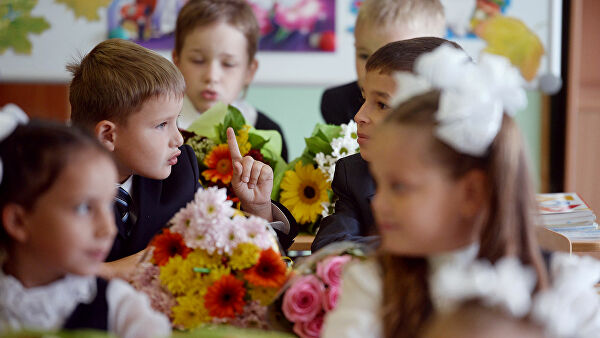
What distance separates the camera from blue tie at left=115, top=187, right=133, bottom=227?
5.78ft

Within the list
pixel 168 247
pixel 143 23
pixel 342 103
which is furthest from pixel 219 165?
pixel 143 23

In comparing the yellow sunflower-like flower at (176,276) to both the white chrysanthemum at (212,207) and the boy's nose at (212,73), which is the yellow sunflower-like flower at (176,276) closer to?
the white chrysanthemum at (212,207)

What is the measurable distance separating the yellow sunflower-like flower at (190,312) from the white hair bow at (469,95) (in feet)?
1.69

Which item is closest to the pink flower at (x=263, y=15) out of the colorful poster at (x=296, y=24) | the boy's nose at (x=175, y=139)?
the colorful poster at (x=296, y=24)

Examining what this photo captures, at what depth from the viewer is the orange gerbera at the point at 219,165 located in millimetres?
2059

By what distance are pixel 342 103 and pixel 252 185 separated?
1095 mm

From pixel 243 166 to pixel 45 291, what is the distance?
86 cm

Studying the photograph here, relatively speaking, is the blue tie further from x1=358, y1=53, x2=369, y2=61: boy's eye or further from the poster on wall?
the poster on wall

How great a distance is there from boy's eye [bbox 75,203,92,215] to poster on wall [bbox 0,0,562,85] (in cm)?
318

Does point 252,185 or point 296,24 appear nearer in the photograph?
point 252,185

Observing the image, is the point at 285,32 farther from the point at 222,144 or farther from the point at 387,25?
the point at 222,144

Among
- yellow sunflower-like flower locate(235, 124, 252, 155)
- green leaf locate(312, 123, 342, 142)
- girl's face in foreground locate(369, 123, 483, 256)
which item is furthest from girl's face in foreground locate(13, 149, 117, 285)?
green leaf locate(312, 123, 342, 142)

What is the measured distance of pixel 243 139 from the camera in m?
2.16

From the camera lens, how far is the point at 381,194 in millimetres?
1051
